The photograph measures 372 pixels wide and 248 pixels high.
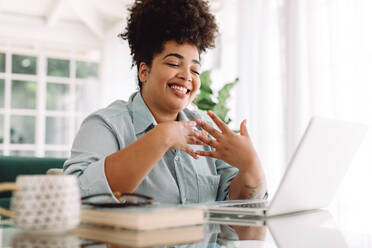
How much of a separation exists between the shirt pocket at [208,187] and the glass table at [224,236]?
1.50 ft

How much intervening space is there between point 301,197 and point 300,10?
7.11ft

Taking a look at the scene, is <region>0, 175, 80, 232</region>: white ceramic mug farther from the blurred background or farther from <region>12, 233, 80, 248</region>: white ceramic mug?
the blurred background

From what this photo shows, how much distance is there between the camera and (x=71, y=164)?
46.2 inches

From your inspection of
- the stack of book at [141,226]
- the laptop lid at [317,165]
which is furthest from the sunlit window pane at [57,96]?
the stack of book at [141,226]

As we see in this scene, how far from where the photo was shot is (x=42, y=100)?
6.24 meters

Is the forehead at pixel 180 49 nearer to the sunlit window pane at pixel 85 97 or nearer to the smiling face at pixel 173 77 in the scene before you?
the smiling face at pixel 173 77

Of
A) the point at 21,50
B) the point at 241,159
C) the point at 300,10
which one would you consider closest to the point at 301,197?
the point at 241,159

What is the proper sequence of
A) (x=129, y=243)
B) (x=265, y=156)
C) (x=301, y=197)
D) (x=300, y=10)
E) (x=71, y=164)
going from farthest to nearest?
(x=265, y=156), (x=300, y=10), (x=71, y=164), (x=301, y=197), (x=129, y=243)

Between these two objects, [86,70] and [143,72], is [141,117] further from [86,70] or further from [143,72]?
[86,70]

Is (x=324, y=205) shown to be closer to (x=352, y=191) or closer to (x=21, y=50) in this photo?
(x=352, y=191)

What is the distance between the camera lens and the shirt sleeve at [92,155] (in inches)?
40.4

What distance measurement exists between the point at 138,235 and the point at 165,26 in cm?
96

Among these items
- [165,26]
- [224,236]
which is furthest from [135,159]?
[165,26]

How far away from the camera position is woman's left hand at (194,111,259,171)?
3.71 ft
